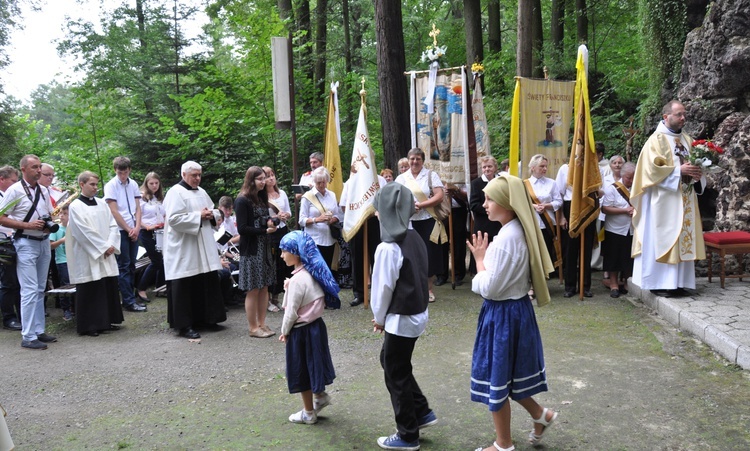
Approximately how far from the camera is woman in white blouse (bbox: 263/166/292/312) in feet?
27.6

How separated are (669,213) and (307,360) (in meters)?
5.27

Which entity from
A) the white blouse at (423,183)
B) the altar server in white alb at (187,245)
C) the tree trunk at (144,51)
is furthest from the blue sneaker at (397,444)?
the tree trunk at (144,51)

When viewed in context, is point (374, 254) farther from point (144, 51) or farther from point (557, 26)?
point (557, 26)

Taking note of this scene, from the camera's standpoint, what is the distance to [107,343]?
7574mm

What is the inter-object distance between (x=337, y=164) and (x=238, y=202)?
3.00m

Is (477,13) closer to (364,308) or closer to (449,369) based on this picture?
(364,308)

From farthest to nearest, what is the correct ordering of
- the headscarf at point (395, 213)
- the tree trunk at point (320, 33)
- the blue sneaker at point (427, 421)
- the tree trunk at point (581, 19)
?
the tree trunk at point (320, 33), the tree trunk at point (581, 19), the blue sneaker at point (427, 421), the headscarf at point (395, 213)

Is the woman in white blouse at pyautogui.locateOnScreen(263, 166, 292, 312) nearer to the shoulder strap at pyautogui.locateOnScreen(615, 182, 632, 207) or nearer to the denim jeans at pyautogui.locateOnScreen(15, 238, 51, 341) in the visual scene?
the denim jeans at pyautogui.locateOnScreen(15, 238, 51, 341)

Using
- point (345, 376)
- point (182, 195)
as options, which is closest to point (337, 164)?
point (182, 195)

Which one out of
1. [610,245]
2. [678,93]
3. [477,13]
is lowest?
[610,245]

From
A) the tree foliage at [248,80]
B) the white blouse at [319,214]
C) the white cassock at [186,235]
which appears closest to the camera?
the white cassock at [186,235]

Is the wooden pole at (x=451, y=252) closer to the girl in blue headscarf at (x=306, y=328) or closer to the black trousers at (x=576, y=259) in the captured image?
the black trousers at (x=576, y=259)

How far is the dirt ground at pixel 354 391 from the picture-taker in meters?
4.54

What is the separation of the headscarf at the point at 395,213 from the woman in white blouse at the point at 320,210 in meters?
4.77
